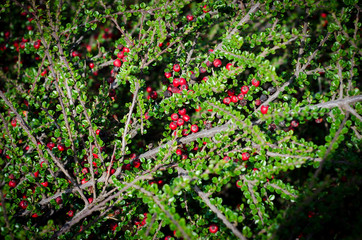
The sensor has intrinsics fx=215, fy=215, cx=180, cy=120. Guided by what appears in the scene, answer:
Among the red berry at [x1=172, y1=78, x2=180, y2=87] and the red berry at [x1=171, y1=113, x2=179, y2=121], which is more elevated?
the red berry at [x1=172, y1=78, x2=180, y2=87]

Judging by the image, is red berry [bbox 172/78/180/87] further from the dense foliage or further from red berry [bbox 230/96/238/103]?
red berry [bbox 230/96/238/103]

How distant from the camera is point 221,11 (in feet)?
8.15

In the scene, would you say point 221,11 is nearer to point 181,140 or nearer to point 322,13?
point 181,140

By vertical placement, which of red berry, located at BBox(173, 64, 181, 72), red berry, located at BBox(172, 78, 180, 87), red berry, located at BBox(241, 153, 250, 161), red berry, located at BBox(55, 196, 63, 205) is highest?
red berry, located at BBox(173, 64, 181, 72)

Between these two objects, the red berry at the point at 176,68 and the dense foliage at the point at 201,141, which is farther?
the red berry at the point at 176,68

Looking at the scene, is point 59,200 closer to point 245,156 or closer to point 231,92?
point 245,156

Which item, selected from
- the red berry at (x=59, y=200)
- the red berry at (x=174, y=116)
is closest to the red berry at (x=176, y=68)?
the red berry at (x=174, y=116)

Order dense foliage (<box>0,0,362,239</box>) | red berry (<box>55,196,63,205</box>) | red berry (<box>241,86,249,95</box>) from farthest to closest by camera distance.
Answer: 1. red berry (<box>241,86,249,95</box>)
2. red berry (<box>55,196,63,205</box>)
3. dense foliage (<box>0,0,362,239</box>)

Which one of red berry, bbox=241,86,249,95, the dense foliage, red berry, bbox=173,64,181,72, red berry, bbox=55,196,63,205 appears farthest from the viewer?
red berry, bbox=173,64,181,72

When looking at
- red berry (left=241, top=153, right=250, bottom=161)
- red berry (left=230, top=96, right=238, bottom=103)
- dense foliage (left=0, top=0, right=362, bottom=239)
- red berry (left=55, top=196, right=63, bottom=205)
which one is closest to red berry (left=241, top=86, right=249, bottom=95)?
dense foliage (left=0, top=0, right=362, bottom=239)

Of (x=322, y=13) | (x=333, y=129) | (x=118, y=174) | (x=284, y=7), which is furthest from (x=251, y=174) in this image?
(x=322, y=13)

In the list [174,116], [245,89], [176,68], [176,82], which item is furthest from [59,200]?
[245,89]

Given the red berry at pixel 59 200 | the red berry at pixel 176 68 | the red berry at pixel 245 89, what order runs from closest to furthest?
the red berry at pixel 59 200, the red berry at pixel 245 89, the red berry at pixel 176 68

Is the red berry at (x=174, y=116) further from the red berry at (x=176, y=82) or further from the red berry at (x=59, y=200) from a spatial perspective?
the red berry at (x=59, y=200)
